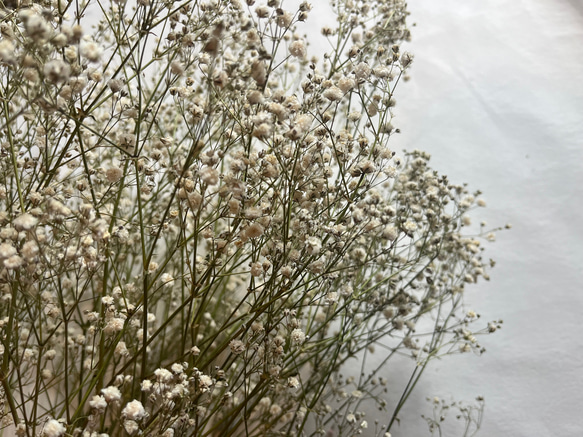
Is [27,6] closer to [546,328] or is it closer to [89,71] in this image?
[89,71]

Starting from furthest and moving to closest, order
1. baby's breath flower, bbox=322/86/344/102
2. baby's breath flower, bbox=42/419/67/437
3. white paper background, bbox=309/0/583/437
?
white paper background, bbox=309/0/583/437 → baby's breath flower, bbox=322/86/344/102 → baby's breath flower, bbox=42/419/67/437

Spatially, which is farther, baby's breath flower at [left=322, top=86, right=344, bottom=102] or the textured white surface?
the textured white surface

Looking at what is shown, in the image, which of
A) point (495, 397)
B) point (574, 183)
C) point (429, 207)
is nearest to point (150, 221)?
point (429, 207)

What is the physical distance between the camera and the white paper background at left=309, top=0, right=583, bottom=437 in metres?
1.26

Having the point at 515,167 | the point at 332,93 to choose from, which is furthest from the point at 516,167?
the point at 332,93

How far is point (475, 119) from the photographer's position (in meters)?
1.41

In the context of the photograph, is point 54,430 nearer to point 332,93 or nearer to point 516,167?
point 332,93

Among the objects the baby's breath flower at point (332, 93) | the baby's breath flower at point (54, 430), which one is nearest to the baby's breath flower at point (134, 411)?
the baby's breath flower at point (54, 430)

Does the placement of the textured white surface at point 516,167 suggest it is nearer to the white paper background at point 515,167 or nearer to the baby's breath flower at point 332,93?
the white paper background at point 515,167

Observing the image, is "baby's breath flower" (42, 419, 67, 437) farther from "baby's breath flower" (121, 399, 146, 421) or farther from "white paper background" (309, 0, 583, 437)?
"white paper background" (309, 0, 583, 437)

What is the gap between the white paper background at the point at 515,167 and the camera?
1256 mm

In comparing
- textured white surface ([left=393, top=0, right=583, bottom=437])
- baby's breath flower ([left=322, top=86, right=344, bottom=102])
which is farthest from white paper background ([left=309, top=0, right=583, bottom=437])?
baby's breath flower ([left=322, top=86, right=344, bottom=102])

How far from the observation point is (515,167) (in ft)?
4.49

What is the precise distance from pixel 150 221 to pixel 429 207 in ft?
1.40
